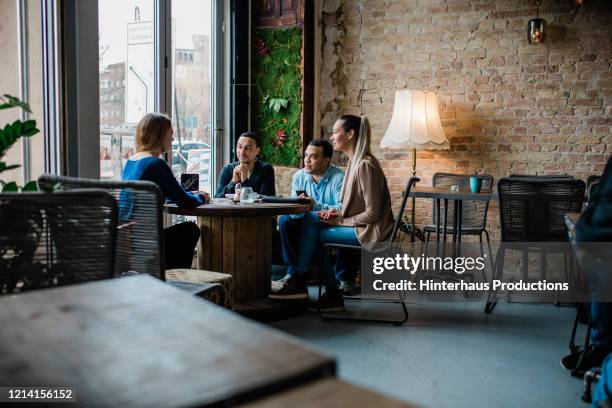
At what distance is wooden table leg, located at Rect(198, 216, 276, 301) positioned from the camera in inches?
162

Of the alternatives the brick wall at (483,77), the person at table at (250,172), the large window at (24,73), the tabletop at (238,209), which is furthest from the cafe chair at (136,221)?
the brick wall at (483,77)

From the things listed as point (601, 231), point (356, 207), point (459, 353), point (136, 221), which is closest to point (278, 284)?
point (356, 207)

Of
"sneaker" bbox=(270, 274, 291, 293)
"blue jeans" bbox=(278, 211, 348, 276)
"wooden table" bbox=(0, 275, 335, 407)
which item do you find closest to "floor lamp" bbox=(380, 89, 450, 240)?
"blue jeans" bbox=(278, 211, 348, 276)

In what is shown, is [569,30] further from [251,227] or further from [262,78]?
[251,227]

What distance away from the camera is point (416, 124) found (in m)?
5.67

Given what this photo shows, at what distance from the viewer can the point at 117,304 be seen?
121 centimetres

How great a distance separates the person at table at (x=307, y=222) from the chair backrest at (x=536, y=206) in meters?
1.21

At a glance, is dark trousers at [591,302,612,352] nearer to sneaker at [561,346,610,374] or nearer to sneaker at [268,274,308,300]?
sneaker at [561,346,610,374]

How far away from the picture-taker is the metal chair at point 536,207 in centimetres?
425

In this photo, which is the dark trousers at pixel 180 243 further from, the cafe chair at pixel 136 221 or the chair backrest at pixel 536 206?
the chair backrest at pixel 536 206

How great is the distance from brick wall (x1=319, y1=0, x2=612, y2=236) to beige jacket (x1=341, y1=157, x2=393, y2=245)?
1.80 metres

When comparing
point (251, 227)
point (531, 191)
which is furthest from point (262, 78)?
point (531, 191)

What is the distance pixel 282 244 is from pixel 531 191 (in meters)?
1.86

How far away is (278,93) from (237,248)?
2523 millimetres
